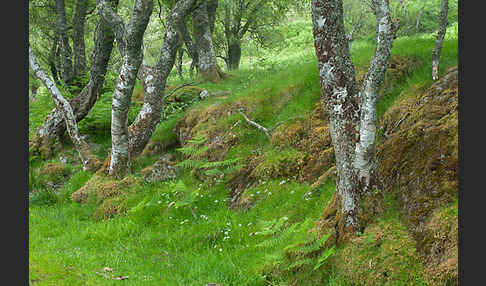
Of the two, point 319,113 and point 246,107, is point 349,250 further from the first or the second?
point 246,107

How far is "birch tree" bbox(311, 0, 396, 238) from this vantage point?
5.48 meters

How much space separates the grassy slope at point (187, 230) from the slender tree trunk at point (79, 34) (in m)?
8.77

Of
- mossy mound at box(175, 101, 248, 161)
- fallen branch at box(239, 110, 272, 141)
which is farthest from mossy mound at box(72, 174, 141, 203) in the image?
fallen branch at box(239, 110, 272, 141)

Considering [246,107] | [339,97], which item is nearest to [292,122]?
[246,107]

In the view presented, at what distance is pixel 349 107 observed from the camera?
5.85 m

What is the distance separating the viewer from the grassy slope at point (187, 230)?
22.1ft

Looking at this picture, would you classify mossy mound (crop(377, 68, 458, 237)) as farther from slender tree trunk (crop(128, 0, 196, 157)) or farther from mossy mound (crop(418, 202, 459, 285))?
slender tree trunk (crop(128, 0, 196, 157))

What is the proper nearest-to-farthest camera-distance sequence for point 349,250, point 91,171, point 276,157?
point 349,250 < point 276,157 < point 91,171

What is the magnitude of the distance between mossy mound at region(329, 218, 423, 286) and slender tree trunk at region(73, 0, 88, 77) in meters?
16.3

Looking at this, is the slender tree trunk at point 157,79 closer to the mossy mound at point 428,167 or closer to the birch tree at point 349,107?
the birch tree at point 349,107

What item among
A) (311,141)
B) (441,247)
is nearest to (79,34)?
(311,141)

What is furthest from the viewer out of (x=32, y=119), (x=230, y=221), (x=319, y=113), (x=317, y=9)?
(x=32, y=119)

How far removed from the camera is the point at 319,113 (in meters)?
9.78

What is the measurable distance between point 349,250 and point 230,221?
131 inches
